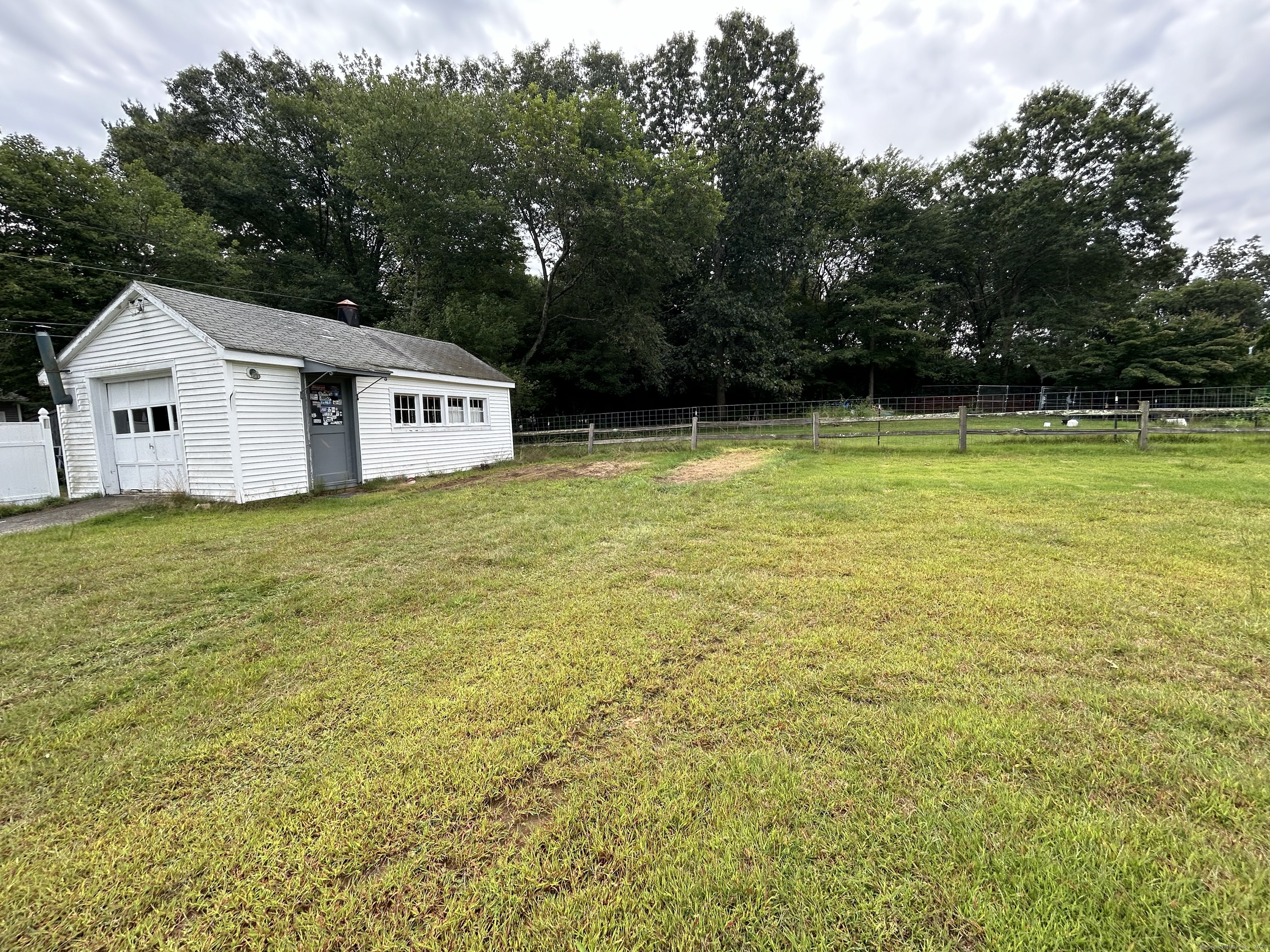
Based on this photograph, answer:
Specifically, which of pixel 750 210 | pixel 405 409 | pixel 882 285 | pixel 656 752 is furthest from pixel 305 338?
pixel 882 285

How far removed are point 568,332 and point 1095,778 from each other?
22165 mm

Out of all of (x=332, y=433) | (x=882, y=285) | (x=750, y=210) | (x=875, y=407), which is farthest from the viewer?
(x=882, y=285)

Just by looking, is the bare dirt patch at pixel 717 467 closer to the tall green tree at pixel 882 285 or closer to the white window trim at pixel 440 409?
the white window trim at pixel 440 409

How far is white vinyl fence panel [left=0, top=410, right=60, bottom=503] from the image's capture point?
887 cm

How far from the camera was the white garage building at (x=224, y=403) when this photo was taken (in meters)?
8.47

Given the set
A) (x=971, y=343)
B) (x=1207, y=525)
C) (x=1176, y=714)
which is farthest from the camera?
(x=971, y=343)

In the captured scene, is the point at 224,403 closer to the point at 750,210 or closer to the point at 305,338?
the point at 305,338

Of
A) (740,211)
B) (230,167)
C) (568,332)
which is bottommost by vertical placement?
(568,332)

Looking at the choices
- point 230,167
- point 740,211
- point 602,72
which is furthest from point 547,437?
point 230,167

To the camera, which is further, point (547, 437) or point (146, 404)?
point (547, 437)

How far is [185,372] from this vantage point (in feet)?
28.1

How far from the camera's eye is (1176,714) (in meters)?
2.15

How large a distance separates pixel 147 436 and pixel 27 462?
7.15ft

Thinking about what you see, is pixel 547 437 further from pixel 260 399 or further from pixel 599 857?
pixel 599 857
